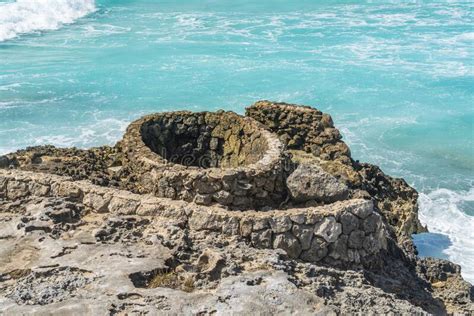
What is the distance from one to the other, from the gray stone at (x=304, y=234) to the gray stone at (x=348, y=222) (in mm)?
673

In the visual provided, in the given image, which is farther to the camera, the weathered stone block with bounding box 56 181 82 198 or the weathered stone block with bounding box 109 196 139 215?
the weathered stone block with bounding box 56 181 82 198

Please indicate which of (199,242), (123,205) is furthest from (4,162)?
(199,242)

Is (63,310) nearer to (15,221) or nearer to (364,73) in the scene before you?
(15,221)

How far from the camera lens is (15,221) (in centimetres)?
1084

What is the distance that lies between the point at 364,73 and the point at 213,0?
1476 inches

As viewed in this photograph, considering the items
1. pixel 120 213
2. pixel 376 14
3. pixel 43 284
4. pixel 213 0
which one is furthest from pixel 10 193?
pixel 213 0

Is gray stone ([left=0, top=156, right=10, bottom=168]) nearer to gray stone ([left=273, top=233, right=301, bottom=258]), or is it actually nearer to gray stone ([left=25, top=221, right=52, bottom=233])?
gray stone ([left=25, top=221, right=52, bottom=233])

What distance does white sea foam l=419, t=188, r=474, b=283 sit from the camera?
72.6 feet

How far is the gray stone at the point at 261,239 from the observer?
1052 cm

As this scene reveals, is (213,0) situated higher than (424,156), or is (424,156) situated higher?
(213,0)

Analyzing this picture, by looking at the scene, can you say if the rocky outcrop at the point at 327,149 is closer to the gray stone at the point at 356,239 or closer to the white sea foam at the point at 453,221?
the white sea foam at the point at 453,221

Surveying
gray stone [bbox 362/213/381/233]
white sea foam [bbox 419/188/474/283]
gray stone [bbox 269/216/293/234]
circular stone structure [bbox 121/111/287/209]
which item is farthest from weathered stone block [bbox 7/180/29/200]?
white sea foam [bbox 419/188/474/283]

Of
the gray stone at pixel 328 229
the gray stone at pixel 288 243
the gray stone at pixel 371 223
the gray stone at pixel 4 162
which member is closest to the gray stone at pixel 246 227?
the gray stone at pixel 288 243

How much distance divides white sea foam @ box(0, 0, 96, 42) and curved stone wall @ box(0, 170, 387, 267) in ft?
170
